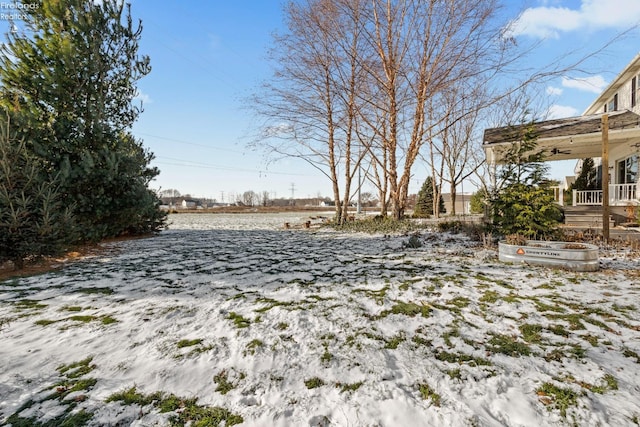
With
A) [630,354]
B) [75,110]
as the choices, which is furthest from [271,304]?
[75,110]

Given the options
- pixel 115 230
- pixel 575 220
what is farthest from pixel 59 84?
pixel 575 220

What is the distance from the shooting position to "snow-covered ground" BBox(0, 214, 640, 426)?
5.87 feet

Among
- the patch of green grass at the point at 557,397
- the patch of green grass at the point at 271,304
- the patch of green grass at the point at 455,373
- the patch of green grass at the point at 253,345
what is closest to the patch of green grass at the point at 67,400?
the patch of green grass at the point at 253,345

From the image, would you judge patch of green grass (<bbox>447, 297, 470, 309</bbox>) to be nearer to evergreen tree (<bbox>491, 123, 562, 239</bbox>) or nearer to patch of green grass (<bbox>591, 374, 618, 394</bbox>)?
patch of green grass (<bbox>591, 374, 618, 394</bbox>)

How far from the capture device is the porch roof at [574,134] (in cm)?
799

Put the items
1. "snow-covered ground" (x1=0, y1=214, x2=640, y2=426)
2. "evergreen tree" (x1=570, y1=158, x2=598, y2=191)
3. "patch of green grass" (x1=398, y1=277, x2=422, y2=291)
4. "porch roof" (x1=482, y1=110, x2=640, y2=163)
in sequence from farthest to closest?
"evergreen tree" (x1=570, y1=158, x2=598, y2=191), "porch roof" (x1=482, y1=110, x2=640, y2=163), "patch of green grass" (x1=398, y1=277, x2=422, y2=291), "snow-covered ground" (x1=0, y1=214, x2=640, y2=426)

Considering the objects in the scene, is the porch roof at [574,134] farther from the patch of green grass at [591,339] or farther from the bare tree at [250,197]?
the bare tree at [250,197]

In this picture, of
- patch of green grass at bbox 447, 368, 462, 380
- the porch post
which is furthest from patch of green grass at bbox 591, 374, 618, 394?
the porch post

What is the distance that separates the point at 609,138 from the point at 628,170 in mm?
4759

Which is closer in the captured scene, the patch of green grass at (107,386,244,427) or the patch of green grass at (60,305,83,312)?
the patch of green grass at (107,386,244,427)

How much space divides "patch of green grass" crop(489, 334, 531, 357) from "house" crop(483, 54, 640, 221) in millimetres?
5046

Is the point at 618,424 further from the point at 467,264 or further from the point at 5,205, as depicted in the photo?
the point at 5,205

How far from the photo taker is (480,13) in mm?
8602

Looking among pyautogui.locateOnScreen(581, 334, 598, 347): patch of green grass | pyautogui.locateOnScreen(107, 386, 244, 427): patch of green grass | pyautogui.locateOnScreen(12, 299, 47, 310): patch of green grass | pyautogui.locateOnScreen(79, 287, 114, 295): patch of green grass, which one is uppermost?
pyautogui.locateOnScreen(79, 287, 114, 295): patch of green grass
